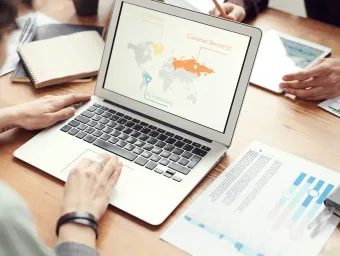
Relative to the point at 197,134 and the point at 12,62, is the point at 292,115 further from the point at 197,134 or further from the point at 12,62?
the point at 12,62

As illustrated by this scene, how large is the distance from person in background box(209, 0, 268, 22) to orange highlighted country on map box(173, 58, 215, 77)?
1.53ft

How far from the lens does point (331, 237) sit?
819 mm

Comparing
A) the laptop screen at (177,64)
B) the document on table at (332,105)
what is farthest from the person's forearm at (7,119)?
the document on table at (332,105)

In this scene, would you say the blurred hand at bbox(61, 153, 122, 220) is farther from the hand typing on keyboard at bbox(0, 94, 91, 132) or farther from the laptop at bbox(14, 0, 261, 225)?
the hand typing on keyboard at bbox(0, 94, 91, 132)

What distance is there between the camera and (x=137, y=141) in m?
1.02

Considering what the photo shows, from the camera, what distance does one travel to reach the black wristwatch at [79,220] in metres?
0.80

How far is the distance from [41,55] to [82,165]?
1.69 feet

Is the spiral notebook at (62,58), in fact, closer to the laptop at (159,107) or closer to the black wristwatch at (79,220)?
the laptop at (159,107)

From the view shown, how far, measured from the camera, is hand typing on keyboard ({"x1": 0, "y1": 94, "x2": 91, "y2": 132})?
1.06 m

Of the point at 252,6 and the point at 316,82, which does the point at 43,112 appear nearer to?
the point at 316,82

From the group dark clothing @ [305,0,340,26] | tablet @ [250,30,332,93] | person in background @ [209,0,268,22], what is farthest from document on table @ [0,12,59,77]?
dark clothing @ [305,0,340,26]

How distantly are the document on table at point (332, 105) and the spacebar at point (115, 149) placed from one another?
0.52 m

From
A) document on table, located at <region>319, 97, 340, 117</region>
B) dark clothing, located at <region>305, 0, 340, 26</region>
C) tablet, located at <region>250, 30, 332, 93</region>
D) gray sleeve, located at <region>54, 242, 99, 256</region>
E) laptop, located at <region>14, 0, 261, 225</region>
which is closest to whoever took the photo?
gray sleeve, located at <region>54, 242, 99, 256</region>

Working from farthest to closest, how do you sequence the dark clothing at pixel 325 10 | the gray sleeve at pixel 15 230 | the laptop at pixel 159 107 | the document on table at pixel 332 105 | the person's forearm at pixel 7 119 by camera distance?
1. the dark clothing at pixel 325 10
2. the document on table at pixel 332 105
3. the person's forearm at pixel 7 119
4. the laptop at pixel 159 107
5. the gray sleeve at pixel 15 230
